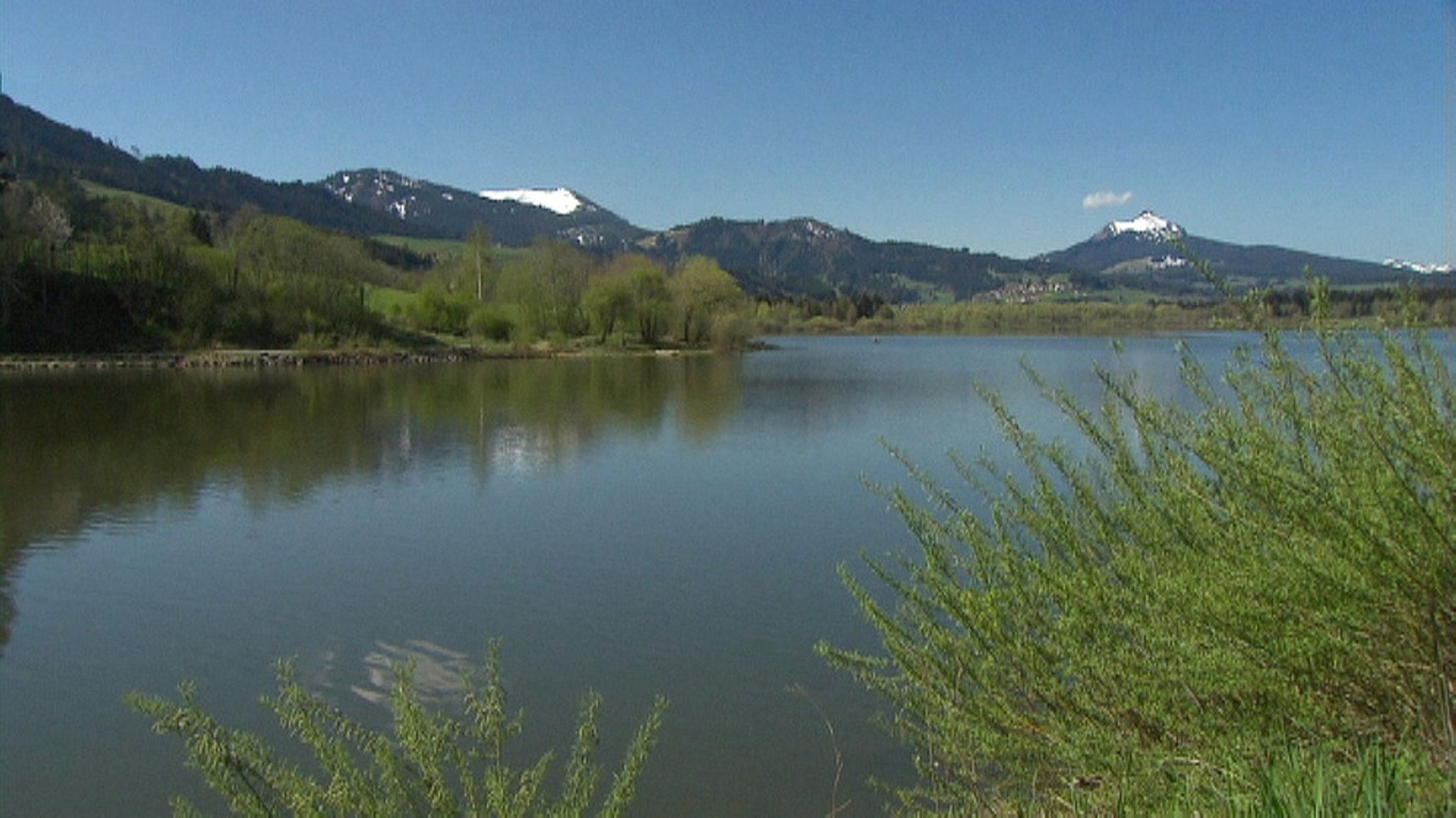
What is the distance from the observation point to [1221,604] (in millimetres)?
3350

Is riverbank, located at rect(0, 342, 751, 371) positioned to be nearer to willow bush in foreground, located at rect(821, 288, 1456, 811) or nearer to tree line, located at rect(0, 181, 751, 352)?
tree line, located at rect(0, 181, 751, 352)

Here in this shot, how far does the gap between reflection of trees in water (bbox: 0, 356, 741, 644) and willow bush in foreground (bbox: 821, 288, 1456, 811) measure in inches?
395

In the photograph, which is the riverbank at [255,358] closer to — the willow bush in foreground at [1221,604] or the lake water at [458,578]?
the lake water at [458,578]

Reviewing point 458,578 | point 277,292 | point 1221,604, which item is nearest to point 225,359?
point 277,292

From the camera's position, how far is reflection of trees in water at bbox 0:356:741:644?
17.2m

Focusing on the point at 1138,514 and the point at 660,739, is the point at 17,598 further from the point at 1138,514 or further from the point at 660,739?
the point at 1138,514

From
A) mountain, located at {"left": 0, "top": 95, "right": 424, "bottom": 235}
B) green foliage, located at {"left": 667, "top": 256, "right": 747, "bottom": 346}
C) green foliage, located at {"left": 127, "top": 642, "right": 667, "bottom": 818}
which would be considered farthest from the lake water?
mountain, located at {"left": 0, "top": 95, "right": 424, "bottom": 235}

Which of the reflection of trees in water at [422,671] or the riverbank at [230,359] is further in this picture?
the riverbank at [230,359]

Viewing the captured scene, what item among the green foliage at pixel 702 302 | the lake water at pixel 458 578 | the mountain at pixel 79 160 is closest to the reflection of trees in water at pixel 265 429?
the lake water at pixel 458 578

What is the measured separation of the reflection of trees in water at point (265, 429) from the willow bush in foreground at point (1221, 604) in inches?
395

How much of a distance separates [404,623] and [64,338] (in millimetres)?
52435

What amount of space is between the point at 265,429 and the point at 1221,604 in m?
26.6

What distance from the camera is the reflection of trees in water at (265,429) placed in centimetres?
1722

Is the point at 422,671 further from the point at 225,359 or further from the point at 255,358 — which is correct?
the point at 255,358
